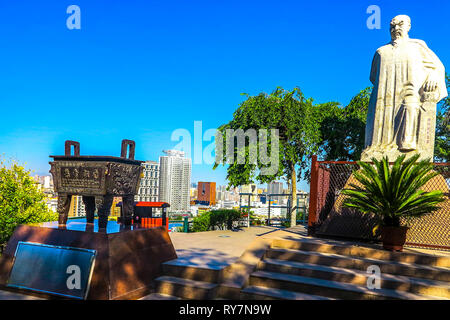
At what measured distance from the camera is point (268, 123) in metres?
15.2

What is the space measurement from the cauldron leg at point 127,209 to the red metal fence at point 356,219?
411 cm

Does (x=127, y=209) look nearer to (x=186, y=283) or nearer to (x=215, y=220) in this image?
(x=186, y=283)

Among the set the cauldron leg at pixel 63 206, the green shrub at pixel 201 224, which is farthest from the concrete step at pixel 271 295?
the green shrub at pixel 201 224

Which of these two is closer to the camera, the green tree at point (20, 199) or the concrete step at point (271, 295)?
the concrete step at point (271, 295)

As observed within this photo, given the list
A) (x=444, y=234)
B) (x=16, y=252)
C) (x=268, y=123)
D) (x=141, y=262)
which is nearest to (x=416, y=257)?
(x=444, y=234)

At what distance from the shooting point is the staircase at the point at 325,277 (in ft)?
15.6

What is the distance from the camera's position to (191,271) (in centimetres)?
562

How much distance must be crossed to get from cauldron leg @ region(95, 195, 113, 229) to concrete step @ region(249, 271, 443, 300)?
9.96 feet

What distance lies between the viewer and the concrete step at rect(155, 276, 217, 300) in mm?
5105

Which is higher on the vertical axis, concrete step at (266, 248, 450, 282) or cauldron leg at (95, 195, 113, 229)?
cauldron leg at (95, 195, 113, 229)

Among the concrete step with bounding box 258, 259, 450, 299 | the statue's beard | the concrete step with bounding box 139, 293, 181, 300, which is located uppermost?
the statue's beard

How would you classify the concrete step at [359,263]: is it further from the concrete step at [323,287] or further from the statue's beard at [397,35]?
the statue's beard at [397,35]

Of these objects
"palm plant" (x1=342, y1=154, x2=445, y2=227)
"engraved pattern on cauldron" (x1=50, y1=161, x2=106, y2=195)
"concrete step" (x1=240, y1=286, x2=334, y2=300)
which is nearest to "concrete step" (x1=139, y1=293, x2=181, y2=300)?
"concrete step" (x1=240, y1=286, x2=334, y2=300)

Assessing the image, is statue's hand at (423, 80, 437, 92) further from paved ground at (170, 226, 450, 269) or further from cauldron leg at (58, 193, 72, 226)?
cauldron leg at (58, 193, 72, 226)
